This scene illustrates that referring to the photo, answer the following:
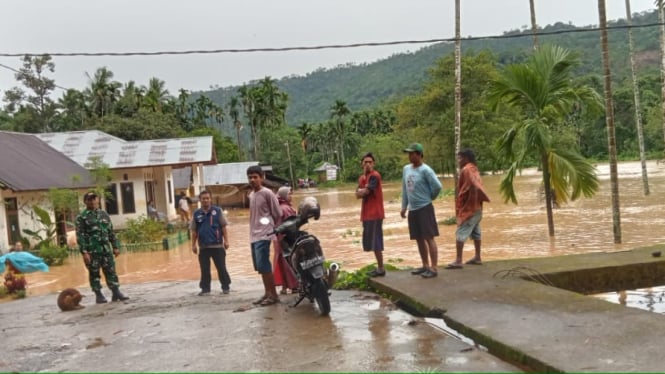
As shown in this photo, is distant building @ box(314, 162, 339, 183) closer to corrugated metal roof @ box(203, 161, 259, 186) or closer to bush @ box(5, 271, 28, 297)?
corrugated metal roof @ box(203, 161, 259, 186)

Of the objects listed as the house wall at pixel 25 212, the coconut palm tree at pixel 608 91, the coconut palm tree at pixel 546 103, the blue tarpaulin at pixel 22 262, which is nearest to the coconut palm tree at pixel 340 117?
the house wall at pixel 25 212

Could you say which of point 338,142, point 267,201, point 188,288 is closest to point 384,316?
point 267,201

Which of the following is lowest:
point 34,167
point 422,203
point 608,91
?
point 422,203

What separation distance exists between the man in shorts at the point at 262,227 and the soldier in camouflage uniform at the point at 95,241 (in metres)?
2.33

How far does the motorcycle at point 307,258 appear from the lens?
6.43 m

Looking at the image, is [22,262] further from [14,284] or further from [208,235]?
[208,235]

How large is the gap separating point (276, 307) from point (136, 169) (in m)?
20.9

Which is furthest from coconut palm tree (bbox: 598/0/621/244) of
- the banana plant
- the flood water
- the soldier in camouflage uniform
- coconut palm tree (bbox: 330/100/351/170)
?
coconut palm tree (bbox: 330/100/351/170)

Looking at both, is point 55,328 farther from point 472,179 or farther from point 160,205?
point 160,205

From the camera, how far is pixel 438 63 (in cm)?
3039

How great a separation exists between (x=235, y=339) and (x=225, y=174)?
39.1m

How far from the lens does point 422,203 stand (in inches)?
296

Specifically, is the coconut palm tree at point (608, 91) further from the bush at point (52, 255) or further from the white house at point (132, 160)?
the white house at point (132, 160)

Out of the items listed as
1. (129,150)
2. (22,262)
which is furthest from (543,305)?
Result: (129,150)
